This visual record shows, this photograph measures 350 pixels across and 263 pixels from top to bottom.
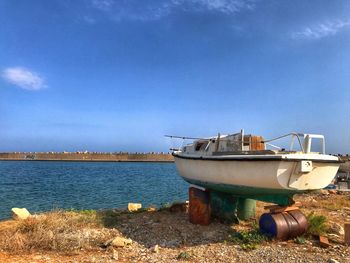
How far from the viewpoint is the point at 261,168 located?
30.5 ft

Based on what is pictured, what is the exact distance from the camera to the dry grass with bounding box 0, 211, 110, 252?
28.7 feet

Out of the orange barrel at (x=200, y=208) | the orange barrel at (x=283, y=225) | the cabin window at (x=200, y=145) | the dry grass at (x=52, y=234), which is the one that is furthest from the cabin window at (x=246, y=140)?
the dry grass at (x=52, y=234)

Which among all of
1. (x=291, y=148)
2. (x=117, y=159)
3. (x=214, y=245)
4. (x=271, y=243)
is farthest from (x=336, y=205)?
(x=117, y=159)

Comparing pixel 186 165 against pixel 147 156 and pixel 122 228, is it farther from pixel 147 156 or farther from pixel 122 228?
pixel 147 156

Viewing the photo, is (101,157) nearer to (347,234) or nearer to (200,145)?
(200,145)

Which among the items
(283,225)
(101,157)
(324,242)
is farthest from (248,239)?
(101,157)

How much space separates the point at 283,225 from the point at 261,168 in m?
1.68

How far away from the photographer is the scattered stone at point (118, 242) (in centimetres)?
897

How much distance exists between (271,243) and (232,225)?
7.01 ft

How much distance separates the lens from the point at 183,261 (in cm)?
798

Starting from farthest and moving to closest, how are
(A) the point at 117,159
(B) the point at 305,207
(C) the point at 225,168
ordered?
→ (A) the point at 117,159 → (B) the point at 305,207 → (C) the point at 225,168

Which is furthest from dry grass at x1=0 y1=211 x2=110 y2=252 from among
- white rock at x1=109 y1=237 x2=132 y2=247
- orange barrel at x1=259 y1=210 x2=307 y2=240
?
orange barrel at x1=259 y1=210 x2=307 y2=240

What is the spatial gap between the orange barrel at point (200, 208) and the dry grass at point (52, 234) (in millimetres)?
2922

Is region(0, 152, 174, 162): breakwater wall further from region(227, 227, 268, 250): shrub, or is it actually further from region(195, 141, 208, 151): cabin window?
region(227, 227, 268, 250): shrub
